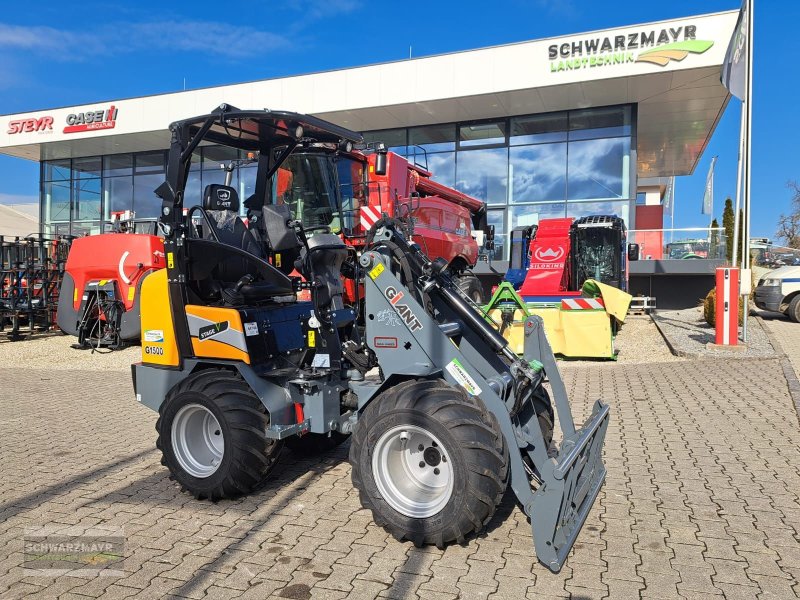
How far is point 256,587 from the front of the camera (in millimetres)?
3178

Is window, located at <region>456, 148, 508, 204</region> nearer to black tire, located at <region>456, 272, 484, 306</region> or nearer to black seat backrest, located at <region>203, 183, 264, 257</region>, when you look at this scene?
black tire, located at <region>456, 272, 484, 306</region>

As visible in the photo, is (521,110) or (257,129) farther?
(521,110)

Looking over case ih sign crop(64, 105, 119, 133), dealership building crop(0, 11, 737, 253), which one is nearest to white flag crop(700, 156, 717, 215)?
dealership building crop(0, 11, 737, 253)

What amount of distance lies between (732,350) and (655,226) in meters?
24.0

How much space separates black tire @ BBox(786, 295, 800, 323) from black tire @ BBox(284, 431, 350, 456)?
1492 cm

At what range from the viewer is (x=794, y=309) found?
52.2ft

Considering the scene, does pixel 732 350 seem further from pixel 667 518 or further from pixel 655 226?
pixel 655 226

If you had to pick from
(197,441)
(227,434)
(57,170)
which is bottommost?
(197,441)

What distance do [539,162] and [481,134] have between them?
2.27 m

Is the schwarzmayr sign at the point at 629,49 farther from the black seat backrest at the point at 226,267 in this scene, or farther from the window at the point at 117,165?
the window at the point at 117,165

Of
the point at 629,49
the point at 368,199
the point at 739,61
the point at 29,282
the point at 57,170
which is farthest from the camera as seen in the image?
the point at 57,170

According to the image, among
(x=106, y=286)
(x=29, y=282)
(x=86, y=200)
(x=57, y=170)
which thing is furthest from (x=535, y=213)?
(x=57, y=170)

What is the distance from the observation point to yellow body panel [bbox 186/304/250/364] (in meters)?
4.35

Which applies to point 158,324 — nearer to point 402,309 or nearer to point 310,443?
point 310,443
